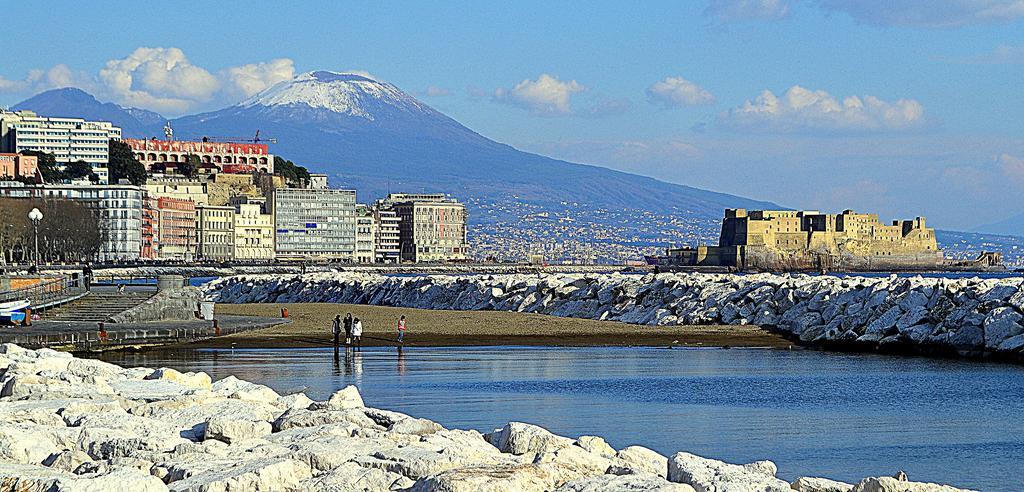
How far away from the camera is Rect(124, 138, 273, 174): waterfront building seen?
166875 millimetres

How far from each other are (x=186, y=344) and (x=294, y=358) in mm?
3442

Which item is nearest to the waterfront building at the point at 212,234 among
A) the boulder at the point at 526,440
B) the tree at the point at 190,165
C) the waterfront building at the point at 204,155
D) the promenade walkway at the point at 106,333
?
the tree at the point at 190,165

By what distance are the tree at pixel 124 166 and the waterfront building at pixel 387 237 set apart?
28298 millimetres

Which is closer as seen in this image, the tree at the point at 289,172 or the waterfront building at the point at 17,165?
the waterfront building at the point at 17,165

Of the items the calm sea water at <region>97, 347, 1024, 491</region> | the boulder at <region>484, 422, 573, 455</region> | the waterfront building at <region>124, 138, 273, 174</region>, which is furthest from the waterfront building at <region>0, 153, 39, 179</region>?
the boulder at <region>484, 422, 573, 455</region>

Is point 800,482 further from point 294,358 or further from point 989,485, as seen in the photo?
point 294,358

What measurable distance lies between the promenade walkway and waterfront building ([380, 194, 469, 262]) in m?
140

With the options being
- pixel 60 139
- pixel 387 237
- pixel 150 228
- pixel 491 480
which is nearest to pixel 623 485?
pixel 491 480

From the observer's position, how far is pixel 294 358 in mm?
24047

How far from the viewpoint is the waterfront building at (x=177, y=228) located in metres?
135

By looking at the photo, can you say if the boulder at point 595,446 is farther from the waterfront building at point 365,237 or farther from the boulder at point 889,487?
the waterfront building at point 365,237

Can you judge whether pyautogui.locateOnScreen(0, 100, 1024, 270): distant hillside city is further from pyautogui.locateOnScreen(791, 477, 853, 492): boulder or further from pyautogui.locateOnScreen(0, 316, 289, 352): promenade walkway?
pyautogui.locateOnScreen(791, 477, 853, 492): boulder

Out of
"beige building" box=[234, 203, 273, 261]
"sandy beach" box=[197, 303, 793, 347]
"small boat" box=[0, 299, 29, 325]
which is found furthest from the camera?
"beige building" box=[234, 203, 273, 261]

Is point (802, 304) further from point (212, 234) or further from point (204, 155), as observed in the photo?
point (204, 155)
